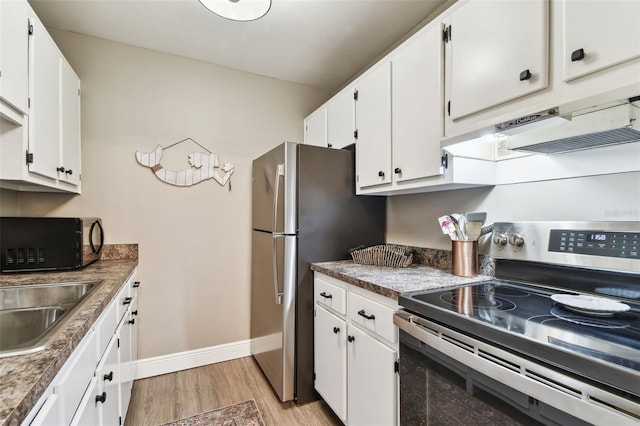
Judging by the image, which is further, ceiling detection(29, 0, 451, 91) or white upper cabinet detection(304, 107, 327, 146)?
white upper cabinet detection(304, 107, 327, 146)

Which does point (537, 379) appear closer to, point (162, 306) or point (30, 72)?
point (30, 72)

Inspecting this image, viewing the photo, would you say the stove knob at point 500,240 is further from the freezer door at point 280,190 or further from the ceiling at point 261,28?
the ceiling at point 261,28

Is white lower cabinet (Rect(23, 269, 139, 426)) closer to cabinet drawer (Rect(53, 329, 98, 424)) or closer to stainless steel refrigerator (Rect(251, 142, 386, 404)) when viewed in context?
cabinet drawer (Rect(53, 329, 98, 424))

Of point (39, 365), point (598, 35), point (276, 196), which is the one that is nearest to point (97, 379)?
point (39, 365)

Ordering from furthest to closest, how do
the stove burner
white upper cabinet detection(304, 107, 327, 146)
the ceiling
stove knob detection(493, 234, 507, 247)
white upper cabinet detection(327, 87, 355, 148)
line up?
white upper cabinet detection(304, 107, 327, 146)
white upper cabinet detection(327, 87, 355, 148)
the ceiling
stove knob detection(493, 234, 507, 247)
the stove burner

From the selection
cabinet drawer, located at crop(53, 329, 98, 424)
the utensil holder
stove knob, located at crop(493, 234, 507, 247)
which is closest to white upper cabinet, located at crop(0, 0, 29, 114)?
cabinet drawer, located at crop(53, 329, 98, 424)

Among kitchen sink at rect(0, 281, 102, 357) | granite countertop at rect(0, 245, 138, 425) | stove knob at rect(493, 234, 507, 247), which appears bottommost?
kitchen sink at rect(0, 281, 102, 357)

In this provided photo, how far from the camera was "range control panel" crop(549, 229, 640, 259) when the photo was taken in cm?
105

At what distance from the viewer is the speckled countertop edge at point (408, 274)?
53.2 inches

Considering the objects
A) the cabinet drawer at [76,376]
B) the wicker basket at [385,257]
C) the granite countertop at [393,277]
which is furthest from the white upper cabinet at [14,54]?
the wicker basket at [385,257]

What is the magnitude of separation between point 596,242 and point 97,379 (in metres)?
1.95

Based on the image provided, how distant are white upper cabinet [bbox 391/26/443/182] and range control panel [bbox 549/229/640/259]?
0.57 m

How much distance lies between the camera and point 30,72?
144cm

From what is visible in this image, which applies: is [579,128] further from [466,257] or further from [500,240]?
[466,257]
